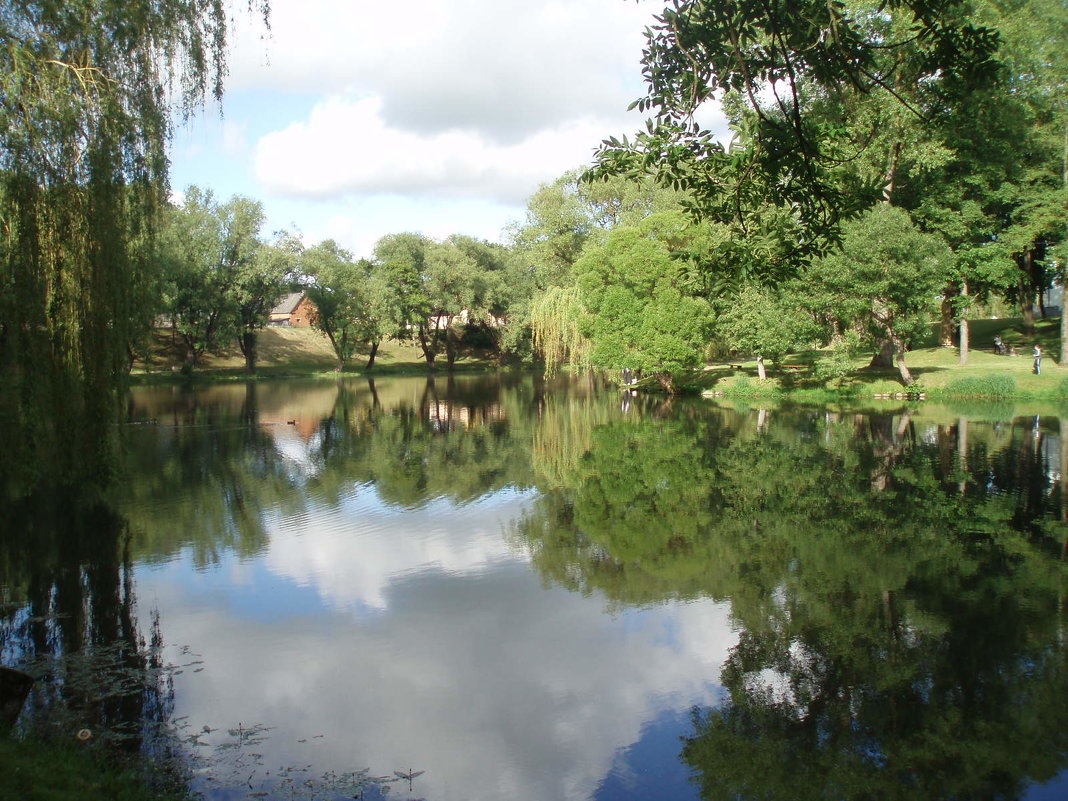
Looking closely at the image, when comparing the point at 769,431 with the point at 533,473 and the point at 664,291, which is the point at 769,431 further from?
the point at 664,291

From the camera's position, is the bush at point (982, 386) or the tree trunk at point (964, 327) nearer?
the bush at point (982, 386)

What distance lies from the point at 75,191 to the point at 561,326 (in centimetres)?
3483

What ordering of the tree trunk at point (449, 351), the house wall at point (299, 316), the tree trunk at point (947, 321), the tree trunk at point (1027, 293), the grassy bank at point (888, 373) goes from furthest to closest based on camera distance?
the house wall at point (299, 316) → the tree trunk at point (449, 351) → the tree trunk at point (1027, 293) → the tree trunk at point (947, 321) → the grassy bank at point (888, 373)

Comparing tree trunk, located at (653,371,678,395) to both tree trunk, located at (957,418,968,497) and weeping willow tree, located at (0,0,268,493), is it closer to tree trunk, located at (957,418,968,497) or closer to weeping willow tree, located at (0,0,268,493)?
tree trunk, located at (957,418,968,497)

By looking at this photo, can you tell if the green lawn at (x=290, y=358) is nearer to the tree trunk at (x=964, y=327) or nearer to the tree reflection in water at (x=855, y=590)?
the tree trunk at (x=964, y=327)

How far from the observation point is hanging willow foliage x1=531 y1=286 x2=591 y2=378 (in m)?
44.2

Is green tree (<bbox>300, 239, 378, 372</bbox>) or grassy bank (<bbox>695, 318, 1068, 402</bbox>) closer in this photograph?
grassy bank (<bbox>695, 318, 1068, 402</bbox>)

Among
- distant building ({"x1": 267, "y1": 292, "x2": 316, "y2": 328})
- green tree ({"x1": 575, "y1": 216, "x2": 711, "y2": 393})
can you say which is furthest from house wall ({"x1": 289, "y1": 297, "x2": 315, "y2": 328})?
green tree ({"x1": 575, "y1": 216, "x2": 711, "y2": 393})

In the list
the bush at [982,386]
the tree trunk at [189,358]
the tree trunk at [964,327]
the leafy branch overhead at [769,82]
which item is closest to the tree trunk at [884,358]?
the tree trunk at [964,327]

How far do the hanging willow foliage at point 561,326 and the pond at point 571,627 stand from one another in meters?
24.9

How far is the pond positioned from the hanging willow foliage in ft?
81.7

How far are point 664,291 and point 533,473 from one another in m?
19.3

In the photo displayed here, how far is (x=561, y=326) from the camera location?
4453 centimetres

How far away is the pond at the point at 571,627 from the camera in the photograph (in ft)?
21.1
